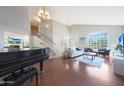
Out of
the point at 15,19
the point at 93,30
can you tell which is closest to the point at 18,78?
the point at 15,19

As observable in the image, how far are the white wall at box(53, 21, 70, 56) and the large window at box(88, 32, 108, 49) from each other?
21.5 inches

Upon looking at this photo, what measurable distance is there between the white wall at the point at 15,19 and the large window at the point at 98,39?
1490mm

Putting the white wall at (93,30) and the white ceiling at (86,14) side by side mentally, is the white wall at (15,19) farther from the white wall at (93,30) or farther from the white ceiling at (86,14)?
the white wall at (93,30)

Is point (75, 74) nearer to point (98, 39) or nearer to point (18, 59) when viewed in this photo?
point (98, 39)

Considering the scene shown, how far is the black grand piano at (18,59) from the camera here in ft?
6.61

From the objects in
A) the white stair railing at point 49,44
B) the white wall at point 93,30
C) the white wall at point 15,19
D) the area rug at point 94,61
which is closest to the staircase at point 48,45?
the white stair railing at point 49,44

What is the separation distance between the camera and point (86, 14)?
7.95 feet

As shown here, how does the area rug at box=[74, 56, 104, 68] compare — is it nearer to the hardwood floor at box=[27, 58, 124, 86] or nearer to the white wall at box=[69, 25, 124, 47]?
the hardwood floor at box=[27, 58, 124, 86]

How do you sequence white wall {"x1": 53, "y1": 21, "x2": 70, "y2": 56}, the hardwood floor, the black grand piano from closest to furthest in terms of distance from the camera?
the black grand piano < the hardwood floor < white wall {"x1": 53, "y1": 21, "x2": 70, "y2": 56}

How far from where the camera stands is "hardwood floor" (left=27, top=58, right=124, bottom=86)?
245cm

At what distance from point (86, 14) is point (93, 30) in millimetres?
392

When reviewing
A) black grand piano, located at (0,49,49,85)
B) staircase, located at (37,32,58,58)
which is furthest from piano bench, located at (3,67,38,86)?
staircase, located at (37,32,58,58)
